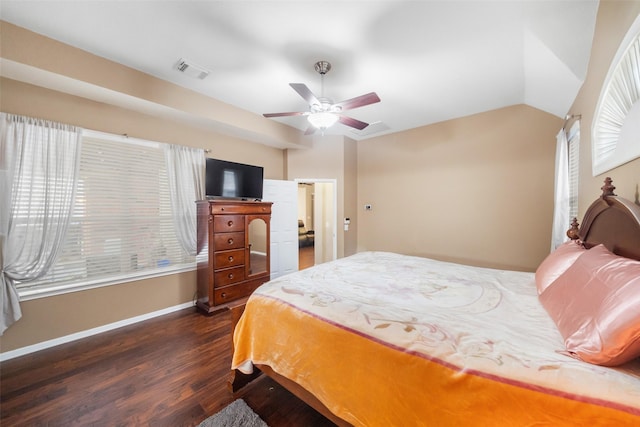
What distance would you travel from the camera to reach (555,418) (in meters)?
0.74

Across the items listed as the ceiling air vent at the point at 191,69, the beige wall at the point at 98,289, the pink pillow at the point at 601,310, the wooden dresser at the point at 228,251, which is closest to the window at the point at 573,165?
the pink pillow at the point at 601,310

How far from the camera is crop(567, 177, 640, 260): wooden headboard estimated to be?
1.16 m

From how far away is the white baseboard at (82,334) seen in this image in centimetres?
215

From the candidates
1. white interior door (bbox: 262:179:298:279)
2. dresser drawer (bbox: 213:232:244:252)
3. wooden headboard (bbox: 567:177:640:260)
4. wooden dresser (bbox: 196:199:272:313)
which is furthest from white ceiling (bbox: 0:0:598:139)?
dresser drawer (bbox: 213:232:244:252)

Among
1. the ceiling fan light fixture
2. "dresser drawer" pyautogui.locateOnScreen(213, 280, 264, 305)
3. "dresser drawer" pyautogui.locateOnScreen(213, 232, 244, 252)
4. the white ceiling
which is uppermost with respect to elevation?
the white ceiling

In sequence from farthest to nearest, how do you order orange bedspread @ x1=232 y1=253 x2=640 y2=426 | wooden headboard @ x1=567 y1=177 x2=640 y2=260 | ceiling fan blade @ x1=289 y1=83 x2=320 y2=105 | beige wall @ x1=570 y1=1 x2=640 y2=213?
ceiling fan blade @ x1=289 y1=83 x2=320 y2=105, beige wall @ x1=570 y1=1 x2=640 y2=213, wooden headboard @ x1=567 y1=177 x2=640 y2=260, orange bedspread @ x1=232 y1=253 x2=640 y2=426

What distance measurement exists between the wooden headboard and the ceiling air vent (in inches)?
132

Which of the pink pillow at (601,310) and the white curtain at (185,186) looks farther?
the white curtain at (185,186)

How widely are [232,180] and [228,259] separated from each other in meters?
1.15

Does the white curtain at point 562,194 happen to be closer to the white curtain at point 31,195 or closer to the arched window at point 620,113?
the arched window at point 620,113

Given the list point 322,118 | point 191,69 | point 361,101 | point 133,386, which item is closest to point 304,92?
point 322,118

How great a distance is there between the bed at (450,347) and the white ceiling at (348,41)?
135 cm

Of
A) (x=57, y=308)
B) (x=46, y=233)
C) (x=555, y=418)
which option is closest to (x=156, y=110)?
(x=46, y=233)

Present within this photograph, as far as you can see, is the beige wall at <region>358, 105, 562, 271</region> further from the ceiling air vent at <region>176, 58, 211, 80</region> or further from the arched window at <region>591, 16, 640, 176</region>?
the ceiling air vent at <region>176, 58, 211, 80</region>
